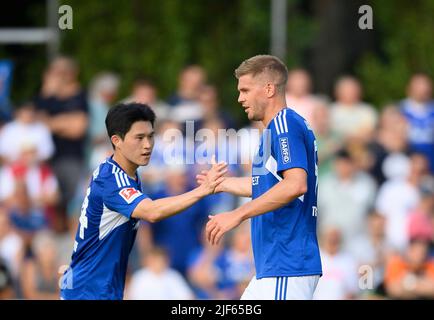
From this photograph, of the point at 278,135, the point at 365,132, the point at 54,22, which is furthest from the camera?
the point at 54,22

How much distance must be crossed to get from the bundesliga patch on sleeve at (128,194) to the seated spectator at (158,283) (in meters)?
4.99

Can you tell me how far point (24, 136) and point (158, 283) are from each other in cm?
264

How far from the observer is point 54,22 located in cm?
1750

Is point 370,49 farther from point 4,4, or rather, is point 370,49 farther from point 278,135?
point 278,135

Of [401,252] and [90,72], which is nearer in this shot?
[401,252]

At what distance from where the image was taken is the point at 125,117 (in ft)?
28.2

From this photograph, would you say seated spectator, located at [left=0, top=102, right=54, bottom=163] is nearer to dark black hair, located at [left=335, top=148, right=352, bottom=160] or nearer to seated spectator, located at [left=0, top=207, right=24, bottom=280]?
seated spectator, located at [left=0, top=207, right=24, bottom=280]

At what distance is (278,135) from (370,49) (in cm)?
1290

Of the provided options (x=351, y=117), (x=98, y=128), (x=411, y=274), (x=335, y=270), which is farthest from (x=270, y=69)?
(x=351, y=117)

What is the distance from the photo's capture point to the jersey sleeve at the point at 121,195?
8367mm

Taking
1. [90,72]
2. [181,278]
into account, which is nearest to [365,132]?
[181,278]

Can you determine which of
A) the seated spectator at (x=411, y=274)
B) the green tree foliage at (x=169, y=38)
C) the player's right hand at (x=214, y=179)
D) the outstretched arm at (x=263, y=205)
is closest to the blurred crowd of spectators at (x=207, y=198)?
the seated spectator at (x=411, y=274)

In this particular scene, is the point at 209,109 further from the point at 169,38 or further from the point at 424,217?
the point at 169,38

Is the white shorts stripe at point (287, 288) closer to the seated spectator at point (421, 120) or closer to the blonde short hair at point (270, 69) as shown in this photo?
the blonde short hair at point (270, 69)
